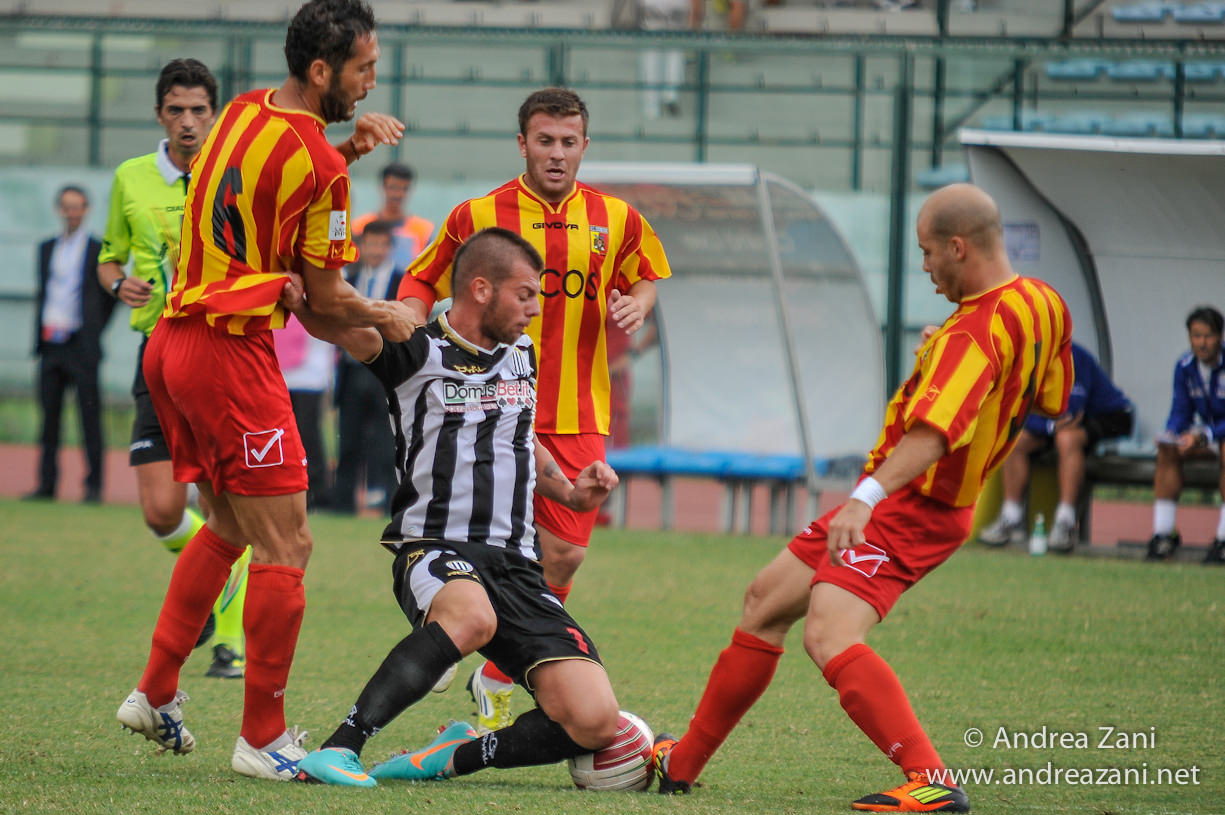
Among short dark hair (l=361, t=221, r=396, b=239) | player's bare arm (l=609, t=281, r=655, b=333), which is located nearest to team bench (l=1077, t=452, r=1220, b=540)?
short dark hair (l=361, t=221, r=396, b=239)

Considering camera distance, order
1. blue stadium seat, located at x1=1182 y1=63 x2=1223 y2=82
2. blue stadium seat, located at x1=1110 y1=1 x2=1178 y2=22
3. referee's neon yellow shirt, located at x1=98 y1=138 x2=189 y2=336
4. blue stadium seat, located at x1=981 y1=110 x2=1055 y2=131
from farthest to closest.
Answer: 1. blue stadium seat, located at x1=1110 y1=1 x2=1178 y2=22
2. blue stadium seat, located at x1=981 y1=110 x2=1055 y2=131
3. blue stadium seat, located at x1=1182 y1=63 x2=1223 y2=82
4. referee's neon yellow shirt, located at x1=98 y1=138 x2=189 y2=336

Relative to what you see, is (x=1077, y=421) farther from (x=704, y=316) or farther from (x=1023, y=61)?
(x=1023, y=61)

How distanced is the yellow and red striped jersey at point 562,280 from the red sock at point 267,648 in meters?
1.44

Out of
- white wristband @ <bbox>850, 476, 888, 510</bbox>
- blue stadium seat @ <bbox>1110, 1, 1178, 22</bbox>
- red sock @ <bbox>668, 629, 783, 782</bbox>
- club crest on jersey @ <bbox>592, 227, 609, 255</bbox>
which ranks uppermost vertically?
blue stadium seat @ <bbox>1110, 1, 1178, 22</bbox>

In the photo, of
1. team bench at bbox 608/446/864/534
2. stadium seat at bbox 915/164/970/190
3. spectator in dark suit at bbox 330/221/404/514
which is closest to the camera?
team bench at bbox 608/446/864/534

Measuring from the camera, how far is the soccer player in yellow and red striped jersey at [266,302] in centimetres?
390

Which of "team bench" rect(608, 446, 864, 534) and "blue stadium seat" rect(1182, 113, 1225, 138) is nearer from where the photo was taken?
"team bench" rect(608, 446, 864, 534)

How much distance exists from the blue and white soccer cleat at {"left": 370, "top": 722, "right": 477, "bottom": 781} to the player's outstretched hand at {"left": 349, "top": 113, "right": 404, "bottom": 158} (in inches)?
68.6

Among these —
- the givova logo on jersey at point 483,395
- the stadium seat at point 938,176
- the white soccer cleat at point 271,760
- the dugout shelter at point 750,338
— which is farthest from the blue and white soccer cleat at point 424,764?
the stadium seat at point 938,176

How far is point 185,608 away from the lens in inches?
170

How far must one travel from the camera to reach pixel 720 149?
15539mm

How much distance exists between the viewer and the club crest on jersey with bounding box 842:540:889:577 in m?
3.96

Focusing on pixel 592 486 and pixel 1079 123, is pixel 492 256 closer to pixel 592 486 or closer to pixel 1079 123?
pixel 592 486

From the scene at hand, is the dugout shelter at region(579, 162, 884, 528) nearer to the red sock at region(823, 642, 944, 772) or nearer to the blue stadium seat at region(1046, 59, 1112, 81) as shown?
the blue stadium seat at region(1046, 59, 1112, 81)
